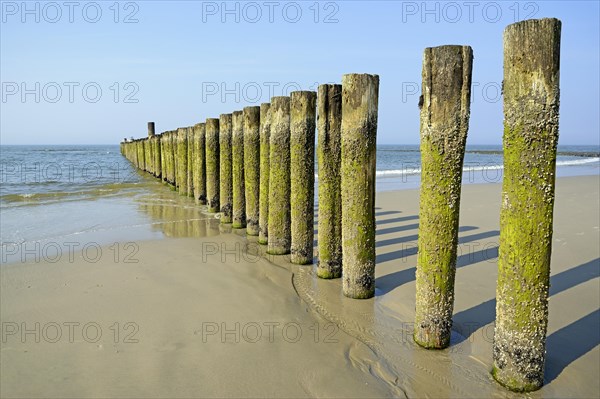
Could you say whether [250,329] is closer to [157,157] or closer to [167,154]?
[167,154]

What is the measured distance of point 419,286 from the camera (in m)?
3.42

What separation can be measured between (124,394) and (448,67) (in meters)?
3.02

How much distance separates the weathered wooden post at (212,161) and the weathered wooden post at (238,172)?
57.5 inches

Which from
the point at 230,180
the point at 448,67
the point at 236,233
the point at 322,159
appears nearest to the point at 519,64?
the point at 448,67

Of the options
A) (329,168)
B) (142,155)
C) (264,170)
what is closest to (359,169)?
(329,168)

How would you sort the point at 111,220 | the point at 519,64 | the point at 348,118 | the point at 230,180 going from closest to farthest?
the point at 519,64 → the point at 348,118 → the point at 230,180 → the point at 111,220

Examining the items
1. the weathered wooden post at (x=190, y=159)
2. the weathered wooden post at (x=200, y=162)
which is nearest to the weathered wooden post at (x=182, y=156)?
the weathered wooden post at (x=190, y=159)

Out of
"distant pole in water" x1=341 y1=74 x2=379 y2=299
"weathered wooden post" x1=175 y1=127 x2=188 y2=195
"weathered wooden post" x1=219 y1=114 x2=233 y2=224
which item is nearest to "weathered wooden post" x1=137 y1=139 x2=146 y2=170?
"weathered wooden post" x1=175 y1=127 x2=188 y2=195

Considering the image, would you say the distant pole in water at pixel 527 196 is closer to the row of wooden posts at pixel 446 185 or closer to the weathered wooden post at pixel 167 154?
the row of wooden posts at pixel 446 185

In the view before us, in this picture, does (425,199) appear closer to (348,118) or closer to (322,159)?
(348,118)

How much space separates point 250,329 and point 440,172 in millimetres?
1998

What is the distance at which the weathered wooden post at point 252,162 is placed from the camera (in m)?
6.93

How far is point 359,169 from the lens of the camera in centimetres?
418

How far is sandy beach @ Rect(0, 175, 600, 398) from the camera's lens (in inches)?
117
